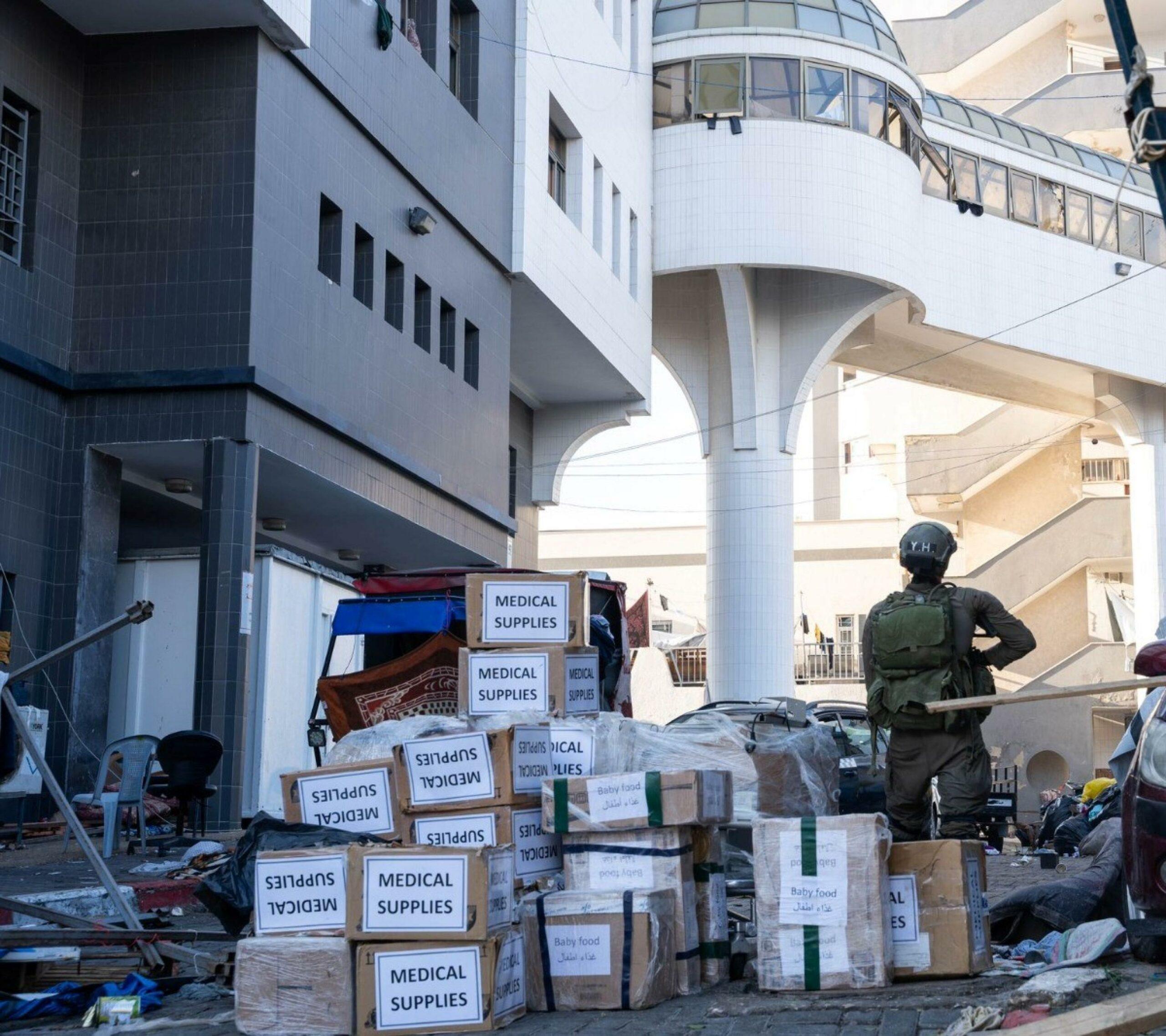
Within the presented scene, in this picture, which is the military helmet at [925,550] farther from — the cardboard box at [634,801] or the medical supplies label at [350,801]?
the medical supplies label at [350,801]

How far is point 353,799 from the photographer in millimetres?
8000

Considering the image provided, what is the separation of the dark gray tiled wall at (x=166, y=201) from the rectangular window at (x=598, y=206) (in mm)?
12214

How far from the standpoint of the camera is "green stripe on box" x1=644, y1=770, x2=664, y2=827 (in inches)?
287

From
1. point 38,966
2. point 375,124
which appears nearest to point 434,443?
point 375,124

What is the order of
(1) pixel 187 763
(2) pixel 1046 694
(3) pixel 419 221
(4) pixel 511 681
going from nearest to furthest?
(2) pixel 1046 694, (4) pixel 511 681, (1) pixel 187 763, (3) pixel 419 221

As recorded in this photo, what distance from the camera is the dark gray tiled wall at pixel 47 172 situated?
52.0 feet

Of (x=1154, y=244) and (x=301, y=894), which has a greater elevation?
(x=1154, y=244)

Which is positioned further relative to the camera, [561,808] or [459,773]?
[459,773]

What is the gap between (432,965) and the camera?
259 inches

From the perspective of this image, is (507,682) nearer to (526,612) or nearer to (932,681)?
(526,612)

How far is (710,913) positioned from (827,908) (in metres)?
0.67

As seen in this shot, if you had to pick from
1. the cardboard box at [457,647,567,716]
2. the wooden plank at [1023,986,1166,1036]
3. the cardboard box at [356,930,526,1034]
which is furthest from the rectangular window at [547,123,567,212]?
the wooden plank at [1023,986,1166,1036]

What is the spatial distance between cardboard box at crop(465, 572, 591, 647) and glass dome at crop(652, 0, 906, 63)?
84.1ft

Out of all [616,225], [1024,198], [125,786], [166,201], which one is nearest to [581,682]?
[125,786]
